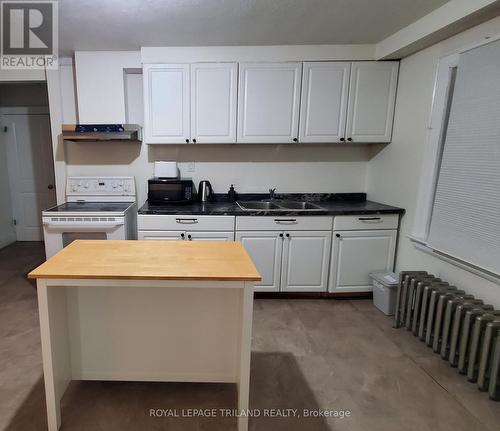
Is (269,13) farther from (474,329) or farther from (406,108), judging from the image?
(474,329)

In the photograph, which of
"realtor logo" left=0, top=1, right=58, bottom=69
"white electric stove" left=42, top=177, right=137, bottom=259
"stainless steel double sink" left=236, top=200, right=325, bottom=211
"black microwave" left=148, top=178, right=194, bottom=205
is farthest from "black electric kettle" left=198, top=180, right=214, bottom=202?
"realtor logo" left=0, top=1, right=58, bottom=69

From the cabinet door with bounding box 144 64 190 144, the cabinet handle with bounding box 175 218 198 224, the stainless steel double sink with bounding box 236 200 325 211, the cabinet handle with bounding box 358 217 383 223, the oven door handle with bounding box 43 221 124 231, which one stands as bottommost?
the oven door handle with bounding box 43 221 124 231

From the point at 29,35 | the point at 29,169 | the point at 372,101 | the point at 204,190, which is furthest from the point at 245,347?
the point at 29,169

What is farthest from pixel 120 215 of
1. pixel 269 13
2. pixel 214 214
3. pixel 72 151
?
pixel 269 13

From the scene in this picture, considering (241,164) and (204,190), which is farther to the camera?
(241,164)

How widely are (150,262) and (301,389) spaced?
122cm

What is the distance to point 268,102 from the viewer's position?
2.99m

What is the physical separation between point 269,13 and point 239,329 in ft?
7.20

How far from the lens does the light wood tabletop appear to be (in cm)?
139

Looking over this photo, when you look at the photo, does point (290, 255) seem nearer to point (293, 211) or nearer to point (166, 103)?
point (293, 211)

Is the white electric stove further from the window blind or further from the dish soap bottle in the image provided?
the window blind

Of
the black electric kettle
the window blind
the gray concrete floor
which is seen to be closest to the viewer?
the gray concrete floor

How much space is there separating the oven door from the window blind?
2723mm

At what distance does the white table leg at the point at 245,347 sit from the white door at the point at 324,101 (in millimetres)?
2063
